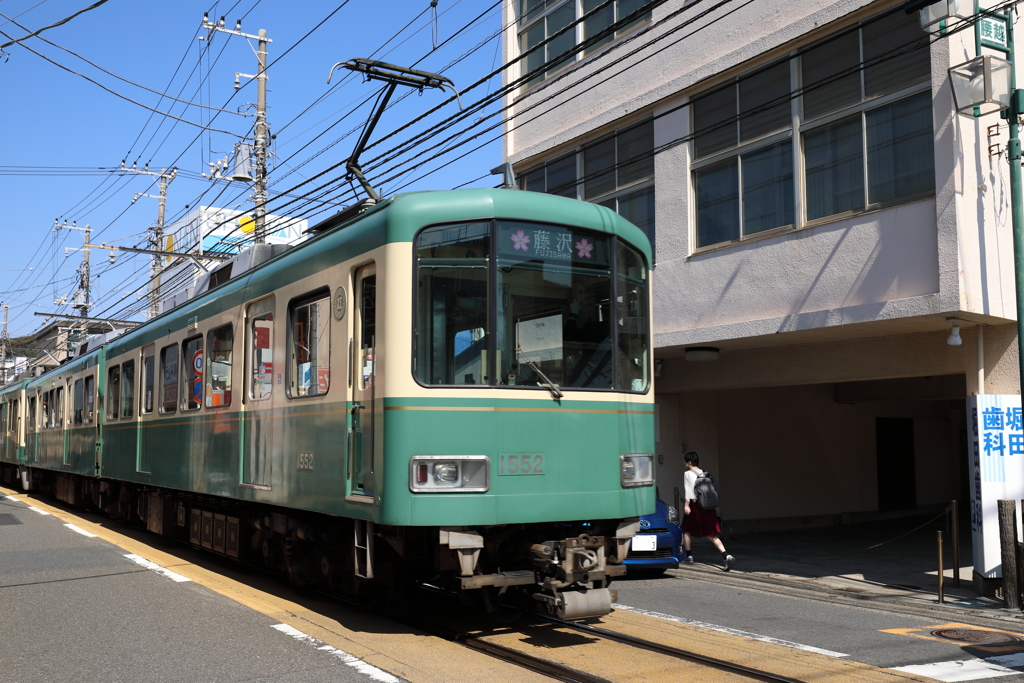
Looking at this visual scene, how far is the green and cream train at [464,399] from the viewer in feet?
20.1

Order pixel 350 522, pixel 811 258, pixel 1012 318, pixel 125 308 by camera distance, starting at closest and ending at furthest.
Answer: pixel 350 522, pixel 1012 318, pixel 811 258, pixel 125 308

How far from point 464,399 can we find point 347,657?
5.97ft

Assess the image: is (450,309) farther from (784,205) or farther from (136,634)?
(784,205)

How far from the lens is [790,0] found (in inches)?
444

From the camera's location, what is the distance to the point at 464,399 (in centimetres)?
616

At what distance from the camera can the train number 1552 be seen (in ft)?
20.4

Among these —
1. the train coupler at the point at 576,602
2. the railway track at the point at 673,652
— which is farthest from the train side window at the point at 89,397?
the train coupler at the point at 576,602

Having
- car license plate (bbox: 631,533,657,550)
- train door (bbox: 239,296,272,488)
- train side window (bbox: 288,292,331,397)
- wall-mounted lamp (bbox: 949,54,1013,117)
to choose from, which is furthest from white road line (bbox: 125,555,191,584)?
wall-mounted lamp (bbox: 949,54,1013,117)

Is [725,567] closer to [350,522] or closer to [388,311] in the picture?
[350,522]

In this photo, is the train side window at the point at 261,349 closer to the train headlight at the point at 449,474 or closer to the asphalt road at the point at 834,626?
the train headlight at the point at 449,474

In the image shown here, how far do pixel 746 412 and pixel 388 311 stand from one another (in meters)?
11.1

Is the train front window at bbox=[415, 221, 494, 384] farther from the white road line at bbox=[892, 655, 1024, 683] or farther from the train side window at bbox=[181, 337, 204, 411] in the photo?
the train side window at bbox=[181, 337, 204, 411]

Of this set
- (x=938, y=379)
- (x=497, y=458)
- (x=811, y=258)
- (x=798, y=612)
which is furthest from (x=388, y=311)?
(x=938, y=379)

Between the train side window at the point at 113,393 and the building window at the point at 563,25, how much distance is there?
8.07 m
